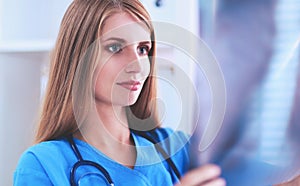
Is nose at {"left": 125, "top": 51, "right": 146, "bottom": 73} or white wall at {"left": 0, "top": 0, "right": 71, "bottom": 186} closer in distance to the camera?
nose at {"left": 125, "top": 51, "right": 146, "bottom": 73}

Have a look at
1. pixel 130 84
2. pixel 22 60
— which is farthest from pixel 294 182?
pixel 22 60

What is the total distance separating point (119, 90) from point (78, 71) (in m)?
0.07

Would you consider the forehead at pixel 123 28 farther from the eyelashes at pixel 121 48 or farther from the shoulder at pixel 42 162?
the shoulder at pixel 42 162

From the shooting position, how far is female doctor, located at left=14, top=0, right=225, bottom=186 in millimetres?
636

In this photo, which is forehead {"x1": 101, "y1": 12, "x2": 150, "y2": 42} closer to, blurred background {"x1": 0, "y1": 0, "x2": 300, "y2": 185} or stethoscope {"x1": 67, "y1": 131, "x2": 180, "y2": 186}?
blurred background {"x1": 0, "y1": 0, "x2": 300, "y2": 185}

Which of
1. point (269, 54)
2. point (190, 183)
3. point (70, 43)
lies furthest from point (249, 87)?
point (70, 43)

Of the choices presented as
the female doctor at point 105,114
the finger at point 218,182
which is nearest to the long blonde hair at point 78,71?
the female doctor at point 105,114

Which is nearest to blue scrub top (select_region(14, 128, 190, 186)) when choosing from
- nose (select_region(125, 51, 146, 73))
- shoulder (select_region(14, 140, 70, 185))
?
shoulder (select_region(14, 140, 70, 185))

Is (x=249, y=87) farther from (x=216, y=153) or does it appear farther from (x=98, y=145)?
(x=98, y=145)

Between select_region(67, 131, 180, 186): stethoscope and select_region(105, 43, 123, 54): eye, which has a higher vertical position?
select_region(105, 43, 123, 54): eye

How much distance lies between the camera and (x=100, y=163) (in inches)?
26.7

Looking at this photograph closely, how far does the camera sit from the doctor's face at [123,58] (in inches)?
24.8

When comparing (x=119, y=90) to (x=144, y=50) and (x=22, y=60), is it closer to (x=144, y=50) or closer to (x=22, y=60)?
(x=144, y=50)

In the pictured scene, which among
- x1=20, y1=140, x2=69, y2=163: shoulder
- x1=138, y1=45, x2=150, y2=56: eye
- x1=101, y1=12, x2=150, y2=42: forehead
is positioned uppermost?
x1=101, y1=12, x2=150, y2=42: forehead
